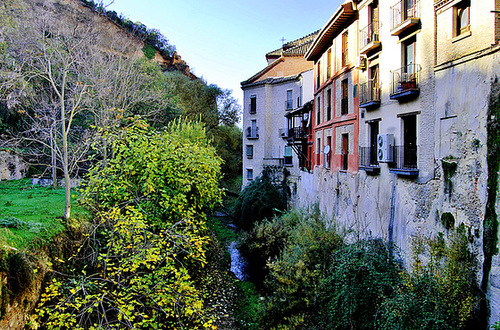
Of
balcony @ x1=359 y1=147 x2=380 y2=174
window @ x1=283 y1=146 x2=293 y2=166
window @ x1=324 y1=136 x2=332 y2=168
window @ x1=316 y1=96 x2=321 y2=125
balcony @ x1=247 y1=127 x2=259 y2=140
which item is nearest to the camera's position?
balcony @ x1=359 y1=147 x2=380 y2=174

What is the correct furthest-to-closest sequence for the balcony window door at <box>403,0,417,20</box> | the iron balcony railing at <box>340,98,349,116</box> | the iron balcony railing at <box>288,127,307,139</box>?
the iron balcony railing at <box>288,127,307,139</box> → the iron balcony railing at <box>340,98,349,116</box> → the balcony window door at <box>403,0,417,20</box>

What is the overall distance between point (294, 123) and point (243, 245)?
13.5 meters

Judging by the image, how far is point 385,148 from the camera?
11609 mm

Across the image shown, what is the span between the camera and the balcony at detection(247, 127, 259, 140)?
1334 inches

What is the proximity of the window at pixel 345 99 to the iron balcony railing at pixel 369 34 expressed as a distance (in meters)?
2.51

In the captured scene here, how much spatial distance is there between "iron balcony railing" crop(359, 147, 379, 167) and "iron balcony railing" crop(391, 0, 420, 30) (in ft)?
15.6

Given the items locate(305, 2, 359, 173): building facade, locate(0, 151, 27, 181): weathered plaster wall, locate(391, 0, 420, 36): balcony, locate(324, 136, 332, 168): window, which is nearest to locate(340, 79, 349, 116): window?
locate(305, 2, 359, 173): building facade

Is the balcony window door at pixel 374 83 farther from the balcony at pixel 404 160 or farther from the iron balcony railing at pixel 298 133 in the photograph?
the iron balcony railing at pixel 298 133

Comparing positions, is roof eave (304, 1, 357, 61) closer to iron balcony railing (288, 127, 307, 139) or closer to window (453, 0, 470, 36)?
iron balcony railing (288, 127, 307, 139)

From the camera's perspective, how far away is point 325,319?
1027 cm

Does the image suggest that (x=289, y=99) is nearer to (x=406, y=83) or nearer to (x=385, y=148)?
(x=385, y=148)

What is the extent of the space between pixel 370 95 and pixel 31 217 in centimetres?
1300

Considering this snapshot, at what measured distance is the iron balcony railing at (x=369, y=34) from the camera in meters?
13.3

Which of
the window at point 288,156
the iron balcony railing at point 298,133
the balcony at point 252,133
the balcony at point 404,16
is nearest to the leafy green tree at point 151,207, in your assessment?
the balcony at point 404,16
